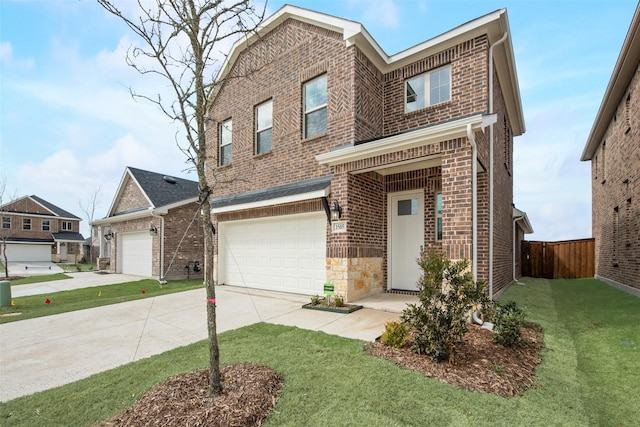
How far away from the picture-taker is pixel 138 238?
51.1 feet

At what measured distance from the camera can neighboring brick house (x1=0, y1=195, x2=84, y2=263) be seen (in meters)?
32.0

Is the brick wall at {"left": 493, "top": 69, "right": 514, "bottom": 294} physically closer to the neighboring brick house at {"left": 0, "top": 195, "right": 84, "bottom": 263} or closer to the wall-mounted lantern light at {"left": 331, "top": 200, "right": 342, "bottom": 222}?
the wall-mounted lantern light at {"left": 331, "top": 200, "right": 342, "bottom": 222}

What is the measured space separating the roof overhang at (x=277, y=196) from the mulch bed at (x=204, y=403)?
184 inches

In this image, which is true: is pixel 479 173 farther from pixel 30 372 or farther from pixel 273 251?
pixel 30 372

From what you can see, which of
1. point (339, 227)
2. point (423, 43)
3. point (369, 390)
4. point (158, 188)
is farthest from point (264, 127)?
point (158, 188)

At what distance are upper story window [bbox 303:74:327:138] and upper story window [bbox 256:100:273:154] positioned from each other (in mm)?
1467

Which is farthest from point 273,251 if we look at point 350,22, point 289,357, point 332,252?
point 350,22

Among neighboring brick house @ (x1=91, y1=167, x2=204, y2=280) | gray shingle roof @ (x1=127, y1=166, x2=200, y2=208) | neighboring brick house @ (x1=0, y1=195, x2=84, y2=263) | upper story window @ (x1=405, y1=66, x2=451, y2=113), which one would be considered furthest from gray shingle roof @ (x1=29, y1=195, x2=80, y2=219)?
upper story window @ (x1=405, y1=66, x2=451, y2=113)

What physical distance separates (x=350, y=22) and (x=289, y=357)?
7545mm

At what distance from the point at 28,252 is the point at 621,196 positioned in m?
46.6

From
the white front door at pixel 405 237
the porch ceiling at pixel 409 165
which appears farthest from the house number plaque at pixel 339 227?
the white front door at pixel 405 237

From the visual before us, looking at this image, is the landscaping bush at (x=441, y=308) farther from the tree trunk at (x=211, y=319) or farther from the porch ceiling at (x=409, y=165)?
the porch ceiling at (x=409, y=165)

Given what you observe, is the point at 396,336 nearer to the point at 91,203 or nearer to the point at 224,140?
the point at 224,140

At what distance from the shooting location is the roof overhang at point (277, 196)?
7.55 meters
